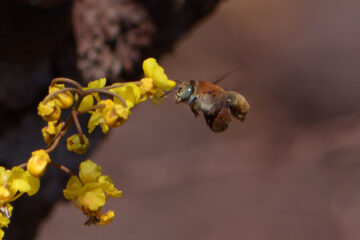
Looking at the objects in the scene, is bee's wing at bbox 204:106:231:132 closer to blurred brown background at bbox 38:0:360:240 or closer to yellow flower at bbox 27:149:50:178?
yellow flower at bbox 27:149:50:178

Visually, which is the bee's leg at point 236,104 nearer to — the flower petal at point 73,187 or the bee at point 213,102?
the bee at point 213,102

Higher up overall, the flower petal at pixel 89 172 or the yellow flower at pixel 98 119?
the yellow flower at pixel 98 119

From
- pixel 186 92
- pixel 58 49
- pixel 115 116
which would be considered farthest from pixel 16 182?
pixel 58 49

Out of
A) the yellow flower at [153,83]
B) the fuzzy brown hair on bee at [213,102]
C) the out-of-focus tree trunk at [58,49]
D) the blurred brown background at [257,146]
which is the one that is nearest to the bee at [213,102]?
the fuzzy brown hair on bee at [213,102]

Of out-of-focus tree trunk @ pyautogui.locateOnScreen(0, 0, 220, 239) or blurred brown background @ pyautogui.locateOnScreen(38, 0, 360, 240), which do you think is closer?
out-of-focus tree trunk @ pyautogui.locateOnScreen(0, 0, 220, 239)

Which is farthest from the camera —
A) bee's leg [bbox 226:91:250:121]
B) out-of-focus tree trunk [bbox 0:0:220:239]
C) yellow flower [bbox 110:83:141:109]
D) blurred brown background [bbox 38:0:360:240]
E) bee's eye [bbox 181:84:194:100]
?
blurred brown background [bbox 38:0:360:240]

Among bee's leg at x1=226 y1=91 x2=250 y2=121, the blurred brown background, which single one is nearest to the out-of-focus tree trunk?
the blurred brown background

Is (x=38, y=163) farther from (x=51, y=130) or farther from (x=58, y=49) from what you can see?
(x=58, y=49)
